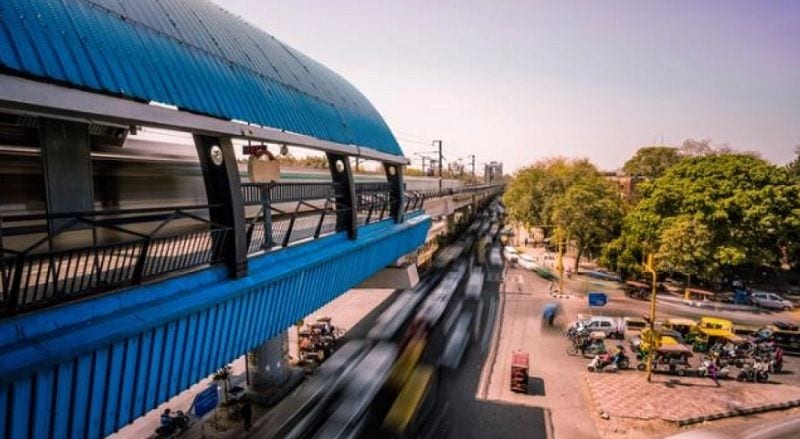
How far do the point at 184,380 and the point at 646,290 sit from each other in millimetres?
37690

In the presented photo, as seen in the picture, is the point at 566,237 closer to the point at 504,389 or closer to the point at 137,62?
the point at 504,389

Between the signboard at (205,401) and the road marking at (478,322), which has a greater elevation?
the signboard at (205,401)

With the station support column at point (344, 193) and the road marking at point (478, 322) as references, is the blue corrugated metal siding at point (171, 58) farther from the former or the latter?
the road marking at point (478, 322)

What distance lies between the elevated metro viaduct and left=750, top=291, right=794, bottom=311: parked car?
3724 centimetres

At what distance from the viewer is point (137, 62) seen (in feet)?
20.4

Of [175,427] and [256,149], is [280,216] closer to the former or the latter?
[256,149]

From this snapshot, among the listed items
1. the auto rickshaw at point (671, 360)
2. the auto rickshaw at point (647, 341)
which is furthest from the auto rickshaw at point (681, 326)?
the auto rickshaw at point (671, 360)

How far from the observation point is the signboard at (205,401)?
14.4 m

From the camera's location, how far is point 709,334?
977 inches

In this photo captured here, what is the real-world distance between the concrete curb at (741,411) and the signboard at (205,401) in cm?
1852

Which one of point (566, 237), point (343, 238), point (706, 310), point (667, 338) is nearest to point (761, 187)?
point (706, 310)

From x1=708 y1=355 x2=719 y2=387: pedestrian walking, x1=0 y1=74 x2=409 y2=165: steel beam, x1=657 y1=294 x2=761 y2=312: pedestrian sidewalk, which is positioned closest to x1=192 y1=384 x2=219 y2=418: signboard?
x1=0 y1=74 x2=409 y2=165: steel beam

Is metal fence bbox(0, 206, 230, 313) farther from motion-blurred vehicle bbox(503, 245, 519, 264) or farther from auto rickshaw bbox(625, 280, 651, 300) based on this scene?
→ motion-blurred vehicle bbox(503, 245, 519, 264)

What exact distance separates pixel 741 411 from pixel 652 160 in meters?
84.9
